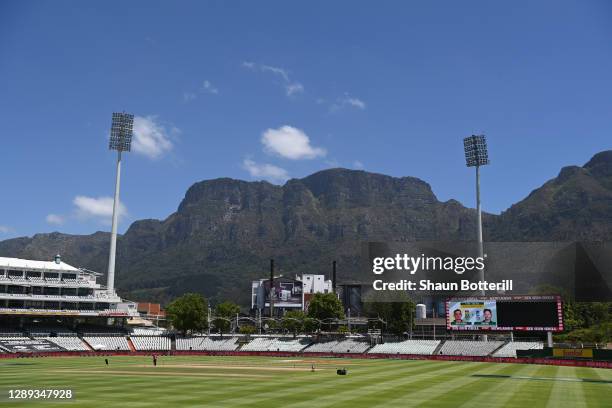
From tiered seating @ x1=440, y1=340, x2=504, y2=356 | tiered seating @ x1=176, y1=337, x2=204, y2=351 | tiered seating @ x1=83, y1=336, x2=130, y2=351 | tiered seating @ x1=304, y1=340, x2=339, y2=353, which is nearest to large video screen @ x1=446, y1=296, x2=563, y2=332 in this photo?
tiered seating @ x1=440, y1=340, x2=504, y2=356

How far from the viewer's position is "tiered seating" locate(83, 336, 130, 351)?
117256 mm

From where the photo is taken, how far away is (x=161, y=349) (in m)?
122

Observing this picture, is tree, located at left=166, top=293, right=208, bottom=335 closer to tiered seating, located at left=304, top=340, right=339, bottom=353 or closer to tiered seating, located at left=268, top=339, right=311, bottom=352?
tiered seating, located at left=268, top=339, right=311, bottom=352

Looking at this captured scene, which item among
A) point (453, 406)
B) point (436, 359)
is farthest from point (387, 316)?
point (453, 406)

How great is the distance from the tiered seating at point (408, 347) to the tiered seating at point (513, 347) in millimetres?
13683

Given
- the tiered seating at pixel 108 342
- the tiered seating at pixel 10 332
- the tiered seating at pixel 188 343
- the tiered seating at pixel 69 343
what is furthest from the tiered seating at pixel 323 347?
the tiered seating at pixel 10 332

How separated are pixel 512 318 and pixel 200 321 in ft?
267

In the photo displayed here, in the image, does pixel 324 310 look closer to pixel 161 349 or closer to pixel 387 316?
pixel 387 316

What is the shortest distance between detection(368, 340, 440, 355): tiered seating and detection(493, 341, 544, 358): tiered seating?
539 inches

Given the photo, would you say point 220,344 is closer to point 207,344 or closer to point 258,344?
point 207,344

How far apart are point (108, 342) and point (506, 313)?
86600 mm

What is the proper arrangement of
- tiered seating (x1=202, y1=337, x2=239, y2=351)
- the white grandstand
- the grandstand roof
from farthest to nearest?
the grandstand roof < tiered seating (x1=202, y1=337, x2=239, y2=351) < the white grandstand

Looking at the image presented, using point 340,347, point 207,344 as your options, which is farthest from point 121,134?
point 340,347

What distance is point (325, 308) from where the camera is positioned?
441ft
